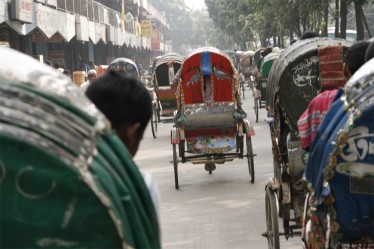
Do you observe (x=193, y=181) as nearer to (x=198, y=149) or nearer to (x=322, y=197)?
(x=198, y=149)

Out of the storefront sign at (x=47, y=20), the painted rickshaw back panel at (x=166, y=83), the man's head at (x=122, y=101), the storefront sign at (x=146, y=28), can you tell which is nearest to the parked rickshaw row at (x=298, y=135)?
the man's head at (x=122, y=101)

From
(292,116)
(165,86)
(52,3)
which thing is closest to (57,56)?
(52,3)

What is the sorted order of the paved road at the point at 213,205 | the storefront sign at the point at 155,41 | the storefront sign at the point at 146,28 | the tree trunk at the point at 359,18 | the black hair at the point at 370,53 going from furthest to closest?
the storefront sign at the point at 155,41
the storefront sign at the point at 146,28
the tree trunk at the point at 359,18
the paved road at the point at 213,205
the black hair at the point at 370,53

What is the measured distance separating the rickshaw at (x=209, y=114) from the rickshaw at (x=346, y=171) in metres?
5.90

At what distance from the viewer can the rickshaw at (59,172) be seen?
202 centimetres

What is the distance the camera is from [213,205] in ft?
29.4

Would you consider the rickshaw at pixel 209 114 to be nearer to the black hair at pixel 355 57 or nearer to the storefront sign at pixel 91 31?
the black hair at pixel 355 57

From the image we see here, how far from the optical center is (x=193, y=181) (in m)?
10.8

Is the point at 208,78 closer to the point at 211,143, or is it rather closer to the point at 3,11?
the point at 211,143

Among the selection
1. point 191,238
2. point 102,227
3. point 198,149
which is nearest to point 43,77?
point 102,227

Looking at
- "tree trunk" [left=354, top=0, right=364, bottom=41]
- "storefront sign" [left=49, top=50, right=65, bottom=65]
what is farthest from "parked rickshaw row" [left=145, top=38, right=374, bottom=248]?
"storefront sign" [left=49, top=50, right=65, bottom=65]

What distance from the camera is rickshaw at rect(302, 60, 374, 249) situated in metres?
3.72

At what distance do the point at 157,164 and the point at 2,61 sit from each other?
10.5m

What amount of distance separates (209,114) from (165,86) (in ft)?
23.2
